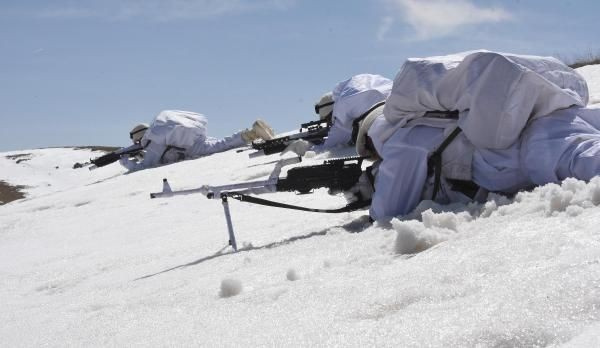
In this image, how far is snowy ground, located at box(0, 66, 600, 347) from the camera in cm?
149

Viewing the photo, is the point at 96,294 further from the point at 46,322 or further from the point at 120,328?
the point at 120,328

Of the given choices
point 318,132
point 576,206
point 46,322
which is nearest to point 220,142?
point 318,132

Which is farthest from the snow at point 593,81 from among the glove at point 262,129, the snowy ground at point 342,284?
the glove at point 262,129

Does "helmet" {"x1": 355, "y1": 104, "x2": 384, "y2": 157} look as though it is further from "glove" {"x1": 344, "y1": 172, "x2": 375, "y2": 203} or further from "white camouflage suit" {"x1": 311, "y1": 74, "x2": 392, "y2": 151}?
"white camouflage suit" {"x1": 311, "y1": 74, "x2": 392, "y2": 151}

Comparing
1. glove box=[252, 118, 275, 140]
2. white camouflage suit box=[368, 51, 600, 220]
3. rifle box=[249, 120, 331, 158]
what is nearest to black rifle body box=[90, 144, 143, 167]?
glove box=[252, 118, 275, 140]

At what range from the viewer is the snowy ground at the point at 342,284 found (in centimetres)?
149

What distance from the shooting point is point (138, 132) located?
1402 centimetres

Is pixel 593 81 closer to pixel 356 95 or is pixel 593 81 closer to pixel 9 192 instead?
pixel 356 95

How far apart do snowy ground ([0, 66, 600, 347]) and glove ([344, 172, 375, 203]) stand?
0.15 metres

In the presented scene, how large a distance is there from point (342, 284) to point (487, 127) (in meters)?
1.26

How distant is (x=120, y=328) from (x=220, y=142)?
10759mm

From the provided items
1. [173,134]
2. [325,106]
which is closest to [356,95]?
[325,106]

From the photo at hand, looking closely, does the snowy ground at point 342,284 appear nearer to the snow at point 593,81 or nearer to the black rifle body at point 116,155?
the snow at point 593,81

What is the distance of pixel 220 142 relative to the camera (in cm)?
1302
